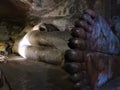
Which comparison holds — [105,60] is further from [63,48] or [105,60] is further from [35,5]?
[35,5]

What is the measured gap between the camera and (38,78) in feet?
4.55

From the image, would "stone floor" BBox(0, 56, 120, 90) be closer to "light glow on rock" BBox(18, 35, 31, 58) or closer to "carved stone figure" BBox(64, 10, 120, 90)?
"carved stone figure" BBox(64, 10, 120, 90)

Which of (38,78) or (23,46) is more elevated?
(23,46)

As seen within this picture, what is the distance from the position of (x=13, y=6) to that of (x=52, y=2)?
1.45 feet

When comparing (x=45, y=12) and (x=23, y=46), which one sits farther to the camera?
(x=45, y=12)

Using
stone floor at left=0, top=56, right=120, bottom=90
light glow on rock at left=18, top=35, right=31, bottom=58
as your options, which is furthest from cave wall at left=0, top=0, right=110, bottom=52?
stone floor at left=0, top=56, right=120, bottom=90

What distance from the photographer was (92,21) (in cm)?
132

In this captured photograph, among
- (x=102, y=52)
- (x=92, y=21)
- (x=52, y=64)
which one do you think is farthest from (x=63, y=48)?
(x=92, y=21)

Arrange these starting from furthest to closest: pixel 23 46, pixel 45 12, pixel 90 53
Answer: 1. pixel 45 12
2. pixel 23 46
3. pixel 90 53

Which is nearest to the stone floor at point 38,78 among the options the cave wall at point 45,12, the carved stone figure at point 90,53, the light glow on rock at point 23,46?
the carved stone figure at point 90,53

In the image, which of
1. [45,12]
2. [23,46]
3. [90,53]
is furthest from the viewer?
[45,12]

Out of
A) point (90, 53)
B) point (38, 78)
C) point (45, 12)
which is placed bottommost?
point (38, 78)

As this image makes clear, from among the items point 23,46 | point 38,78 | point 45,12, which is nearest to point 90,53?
point 38,78

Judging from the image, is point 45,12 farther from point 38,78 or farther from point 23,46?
point 38,78
